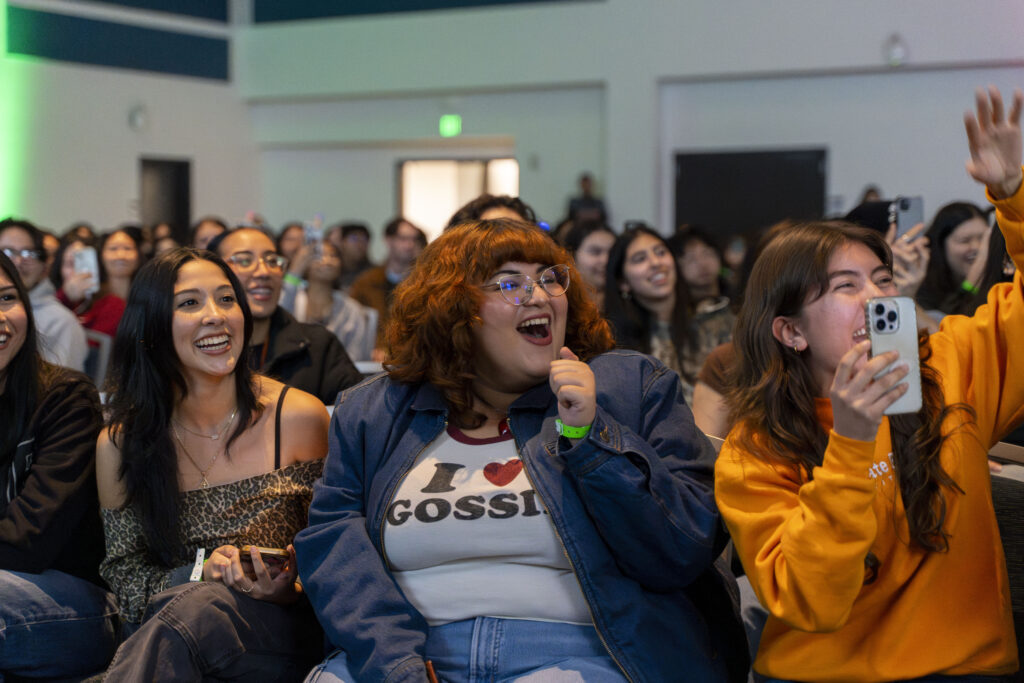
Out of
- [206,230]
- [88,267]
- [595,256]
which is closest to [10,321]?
[595,256]

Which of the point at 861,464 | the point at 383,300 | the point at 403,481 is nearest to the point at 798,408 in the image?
the point at 861,464

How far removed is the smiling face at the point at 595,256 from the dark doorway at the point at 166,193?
29.5ft

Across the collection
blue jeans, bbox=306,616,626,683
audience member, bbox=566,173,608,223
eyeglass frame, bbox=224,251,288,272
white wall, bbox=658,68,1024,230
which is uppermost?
white wall, bbox=658,68,1024,230

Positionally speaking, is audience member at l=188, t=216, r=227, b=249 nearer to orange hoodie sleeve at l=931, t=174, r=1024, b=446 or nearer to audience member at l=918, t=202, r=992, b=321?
audience member at l=918, t=202, r=992, b=321

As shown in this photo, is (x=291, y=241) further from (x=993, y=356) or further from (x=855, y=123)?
(x=993, y=356)

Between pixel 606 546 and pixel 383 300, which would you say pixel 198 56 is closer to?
pixel 383 300

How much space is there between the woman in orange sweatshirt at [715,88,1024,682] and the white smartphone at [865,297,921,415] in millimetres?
235

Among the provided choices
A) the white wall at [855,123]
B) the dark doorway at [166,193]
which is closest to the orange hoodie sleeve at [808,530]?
the white wall at [855,123]

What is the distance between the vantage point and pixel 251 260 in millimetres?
3994

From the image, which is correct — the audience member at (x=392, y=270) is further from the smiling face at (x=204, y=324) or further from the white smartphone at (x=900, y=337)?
the white smartphone at (x=900, y=337)

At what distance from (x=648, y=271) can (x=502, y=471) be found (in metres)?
2.43

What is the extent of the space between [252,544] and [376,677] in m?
0.61

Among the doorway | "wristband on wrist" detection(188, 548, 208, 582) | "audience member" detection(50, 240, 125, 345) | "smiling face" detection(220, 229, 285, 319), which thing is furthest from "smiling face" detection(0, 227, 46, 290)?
the doorway

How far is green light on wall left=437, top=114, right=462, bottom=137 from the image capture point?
42.6ft
